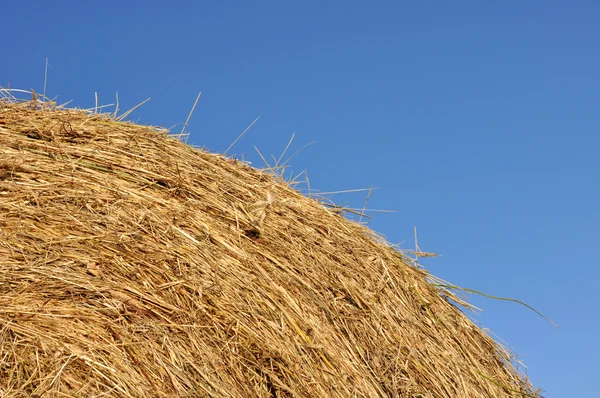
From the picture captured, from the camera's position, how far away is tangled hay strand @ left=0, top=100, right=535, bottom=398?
3391mm

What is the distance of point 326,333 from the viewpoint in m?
4.23

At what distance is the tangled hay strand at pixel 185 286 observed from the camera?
339cm

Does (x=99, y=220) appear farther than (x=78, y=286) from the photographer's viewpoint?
Yes

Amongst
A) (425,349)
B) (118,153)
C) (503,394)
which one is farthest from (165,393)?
(503,394)

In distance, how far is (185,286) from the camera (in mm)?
3820

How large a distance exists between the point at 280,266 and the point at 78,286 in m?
1.21

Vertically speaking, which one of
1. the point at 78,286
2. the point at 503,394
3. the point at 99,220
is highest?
the point at 503,394

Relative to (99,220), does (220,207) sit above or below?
above

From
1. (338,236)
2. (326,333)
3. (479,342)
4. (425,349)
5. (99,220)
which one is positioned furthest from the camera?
(479,342)

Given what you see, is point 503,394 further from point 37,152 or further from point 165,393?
point 37,152

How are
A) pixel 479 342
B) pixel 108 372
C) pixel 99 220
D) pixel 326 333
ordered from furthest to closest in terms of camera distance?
pixel 479 342 < pixel 326 333 < pixel 99 220 < pixel 108 372

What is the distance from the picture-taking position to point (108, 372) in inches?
129

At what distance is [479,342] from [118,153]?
9.20 ft

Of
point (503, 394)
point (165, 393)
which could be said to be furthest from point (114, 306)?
point (503, 394)
